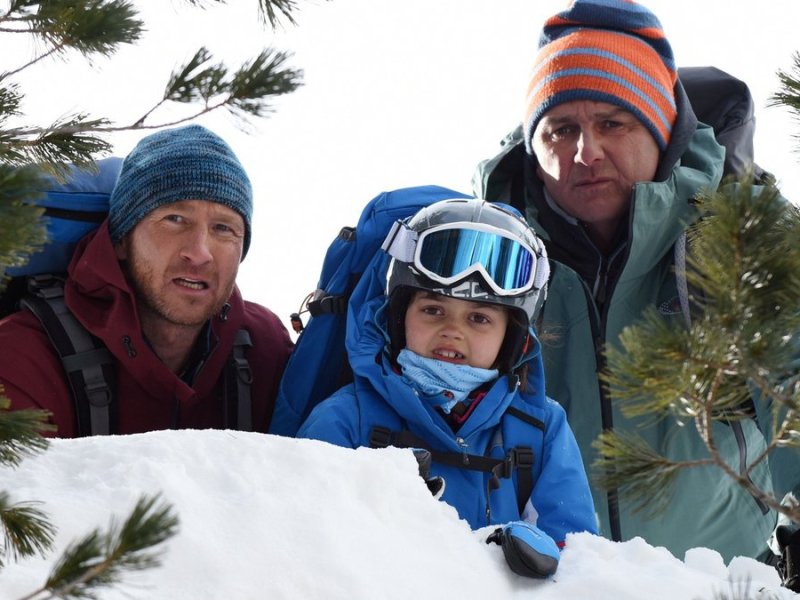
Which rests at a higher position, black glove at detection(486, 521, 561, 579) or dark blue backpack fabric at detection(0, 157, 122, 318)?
dark blue backpack fabric at detection(0, 157, 122, 318)

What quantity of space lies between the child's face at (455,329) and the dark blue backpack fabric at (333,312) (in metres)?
0.38

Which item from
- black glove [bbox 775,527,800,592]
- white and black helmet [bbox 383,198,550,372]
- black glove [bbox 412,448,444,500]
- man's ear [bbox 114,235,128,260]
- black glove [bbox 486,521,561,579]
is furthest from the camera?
man's ear [bbox 114,235,128,260]

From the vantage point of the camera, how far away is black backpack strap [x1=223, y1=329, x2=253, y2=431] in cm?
486

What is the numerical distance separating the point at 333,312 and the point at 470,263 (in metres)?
0.69

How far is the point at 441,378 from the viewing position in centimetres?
452

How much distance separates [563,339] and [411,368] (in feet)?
4.14

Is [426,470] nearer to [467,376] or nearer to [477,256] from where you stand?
[467,376]

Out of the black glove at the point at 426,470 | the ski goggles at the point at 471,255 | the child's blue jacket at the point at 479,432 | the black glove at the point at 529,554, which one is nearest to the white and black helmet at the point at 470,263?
the ski goggles at the point at 471,255

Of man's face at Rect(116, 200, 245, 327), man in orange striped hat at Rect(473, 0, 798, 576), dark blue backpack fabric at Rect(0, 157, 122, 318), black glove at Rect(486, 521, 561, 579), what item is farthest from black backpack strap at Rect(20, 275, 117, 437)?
man in orange striped hat at Rect(473, 0, 798, 576)

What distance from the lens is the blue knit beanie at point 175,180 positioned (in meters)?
5.07

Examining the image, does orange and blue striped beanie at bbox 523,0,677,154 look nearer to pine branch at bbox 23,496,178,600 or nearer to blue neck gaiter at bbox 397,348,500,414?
blue neck gaiter at bbox 397,348,500,414

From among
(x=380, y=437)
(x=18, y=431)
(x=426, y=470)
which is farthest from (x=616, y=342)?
(x=18, y=431)

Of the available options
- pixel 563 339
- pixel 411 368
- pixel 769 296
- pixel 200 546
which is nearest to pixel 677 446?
pixel 563 339

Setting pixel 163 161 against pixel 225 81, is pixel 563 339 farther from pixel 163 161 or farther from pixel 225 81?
pixel 225 81
